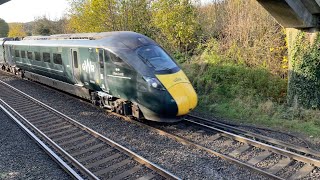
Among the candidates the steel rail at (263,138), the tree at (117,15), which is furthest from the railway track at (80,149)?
the tree at (117,15)

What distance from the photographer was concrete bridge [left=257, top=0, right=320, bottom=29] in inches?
388

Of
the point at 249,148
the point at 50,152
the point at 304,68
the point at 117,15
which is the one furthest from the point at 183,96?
the point at 117,15

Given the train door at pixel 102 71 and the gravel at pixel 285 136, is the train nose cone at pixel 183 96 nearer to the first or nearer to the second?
the gravel at pixel 285 136

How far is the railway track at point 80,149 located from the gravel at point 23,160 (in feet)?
0.57

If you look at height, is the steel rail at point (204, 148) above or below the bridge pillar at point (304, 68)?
below

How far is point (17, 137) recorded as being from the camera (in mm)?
9516

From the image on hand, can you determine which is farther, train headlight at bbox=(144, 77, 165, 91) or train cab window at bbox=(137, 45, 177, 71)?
train cab window at bbox=(137, 45, 177, 71)

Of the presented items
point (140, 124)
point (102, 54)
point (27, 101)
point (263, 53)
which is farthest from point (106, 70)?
point (263, 53)

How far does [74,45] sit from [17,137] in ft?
14.5

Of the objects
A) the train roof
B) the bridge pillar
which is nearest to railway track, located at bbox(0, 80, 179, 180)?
the train roof

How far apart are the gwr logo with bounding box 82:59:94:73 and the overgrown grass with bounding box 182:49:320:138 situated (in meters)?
4.60

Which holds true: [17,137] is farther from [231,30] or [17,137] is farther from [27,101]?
[231,30]

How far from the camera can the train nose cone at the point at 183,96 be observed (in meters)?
9.09

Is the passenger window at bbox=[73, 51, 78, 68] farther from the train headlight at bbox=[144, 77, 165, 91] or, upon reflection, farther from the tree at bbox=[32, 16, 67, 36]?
the tree at bbox=[32, 16, 67, 36]
